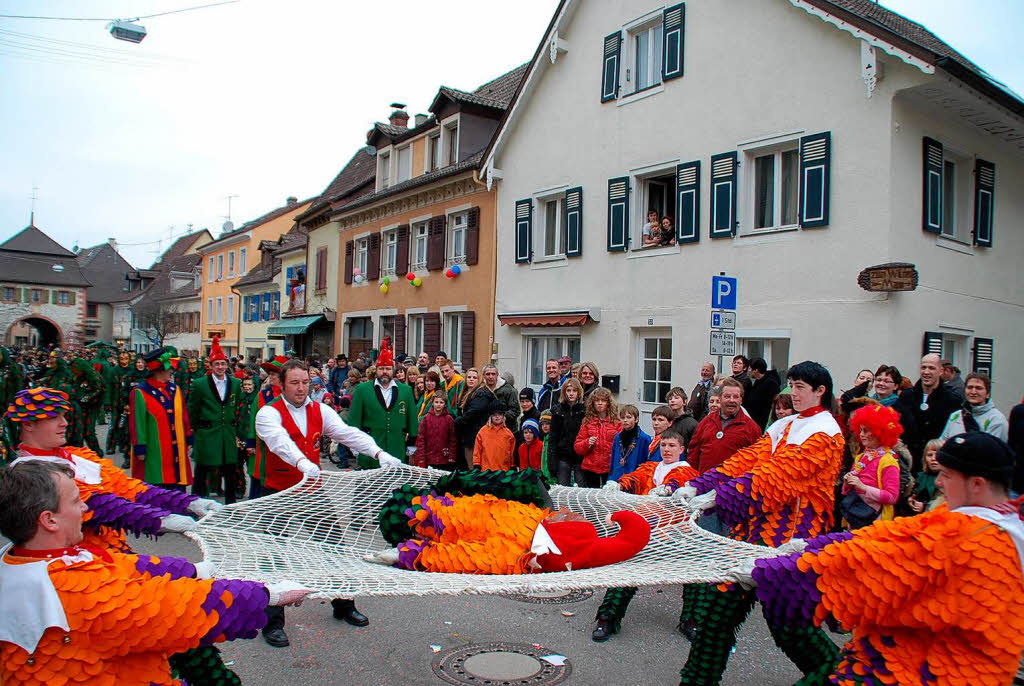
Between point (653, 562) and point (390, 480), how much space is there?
2029 mm

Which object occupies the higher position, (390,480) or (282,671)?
(390,480)

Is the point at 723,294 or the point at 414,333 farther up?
the point at 723,294

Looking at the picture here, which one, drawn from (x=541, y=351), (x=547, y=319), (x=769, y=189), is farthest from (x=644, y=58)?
(x=541, y=351)

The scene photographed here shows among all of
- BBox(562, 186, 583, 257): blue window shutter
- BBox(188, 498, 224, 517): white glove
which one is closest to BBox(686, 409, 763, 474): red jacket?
BBox(188, 498, 224, 517): white glove

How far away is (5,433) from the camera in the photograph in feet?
31.9

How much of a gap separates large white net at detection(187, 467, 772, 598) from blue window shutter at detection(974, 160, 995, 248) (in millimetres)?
10545

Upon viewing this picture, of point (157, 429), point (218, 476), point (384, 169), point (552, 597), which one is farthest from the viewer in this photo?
point (384, 169)

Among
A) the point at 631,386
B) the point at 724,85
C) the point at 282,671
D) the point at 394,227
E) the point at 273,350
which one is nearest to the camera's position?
the point at 282,671

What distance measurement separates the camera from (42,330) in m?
62.7

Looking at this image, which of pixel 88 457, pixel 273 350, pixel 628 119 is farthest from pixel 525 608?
pixel 273 350

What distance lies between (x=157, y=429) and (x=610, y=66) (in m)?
11.8

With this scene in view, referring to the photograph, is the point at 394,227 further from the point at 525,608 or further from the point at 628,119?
the point at 525,608

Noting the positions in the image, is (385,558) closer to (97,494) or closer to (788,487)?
(97,494)

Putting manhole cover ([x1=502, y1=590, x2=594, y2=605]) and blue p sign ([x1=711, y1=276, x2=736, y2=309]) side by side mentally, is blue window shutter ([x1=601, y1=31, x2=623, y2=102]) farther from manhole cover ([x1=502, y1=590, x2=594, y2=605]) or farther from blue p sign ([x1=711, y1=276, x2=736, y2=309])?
manhole cover ([x1=502, y1=590, x2=594, y2=605])
